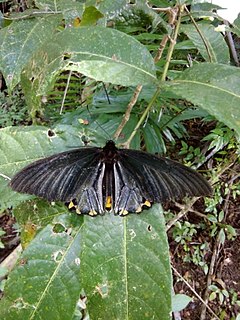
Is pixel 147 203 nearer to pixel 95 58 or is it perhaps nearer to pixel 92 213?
pixel 92 213

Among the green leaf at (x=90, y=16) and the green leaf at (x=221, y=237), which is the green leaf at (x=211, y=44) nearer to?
the green leaf at (x=90, y=16)

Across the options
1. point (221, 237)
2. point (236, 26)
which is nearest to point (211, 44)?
point (236, 26)

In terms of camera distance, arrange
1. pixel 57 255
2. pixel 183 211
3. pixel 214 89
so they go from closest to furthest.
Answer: pixel 214 89, pixel 57 255, pixel 183 211

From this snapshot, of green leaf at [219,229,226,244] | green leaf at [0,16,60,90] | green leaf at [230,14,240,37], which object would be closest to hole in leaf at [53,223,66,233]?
green leaf at [0,16,60,90]

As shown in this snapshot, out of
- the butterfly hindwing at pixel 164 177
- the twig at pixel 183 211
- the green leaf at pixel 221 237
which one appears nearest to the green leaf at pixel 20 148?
the butterfly hindwing at pixel 164 177

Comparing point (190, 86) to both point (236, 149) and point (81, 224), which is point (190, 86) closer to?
point (81, 224)

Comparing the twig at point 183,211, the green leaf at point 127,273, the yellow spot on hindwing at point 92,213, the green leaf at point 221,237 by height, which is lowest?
the green leaf at point 221,237
